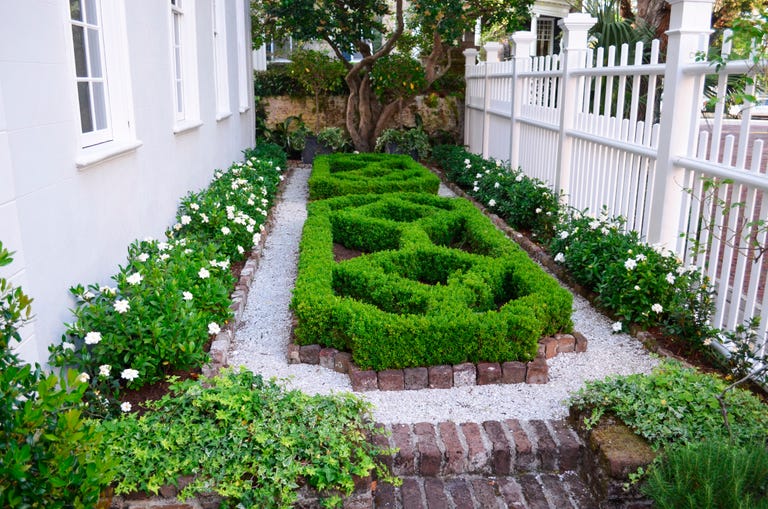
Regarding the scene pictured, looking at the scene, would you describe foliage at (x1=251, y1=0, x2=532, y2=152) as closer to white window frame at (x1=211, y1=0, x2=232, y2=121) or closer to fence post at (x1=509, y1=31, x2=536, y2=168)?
fence post at (x1=509, y1=31, x2=536, y2=168)

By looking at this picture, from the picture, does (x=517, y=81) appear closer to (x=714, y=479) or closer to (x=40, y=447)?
(x=714, y=479)

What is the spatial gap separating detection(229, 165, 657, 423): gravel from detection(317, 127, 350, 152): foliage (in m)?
8.09

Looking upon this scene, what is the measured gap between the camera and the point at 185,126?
5.91 m

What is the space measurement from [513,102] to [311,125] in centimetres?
653

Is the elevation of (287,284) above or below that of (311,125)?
below

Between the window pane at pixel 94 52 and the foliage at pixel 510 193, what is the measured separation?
13.8 feet

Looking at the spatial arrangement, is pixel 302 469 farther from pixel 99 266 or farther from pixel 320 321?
pixel 99 266

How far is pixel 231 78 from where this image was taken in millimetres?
9266

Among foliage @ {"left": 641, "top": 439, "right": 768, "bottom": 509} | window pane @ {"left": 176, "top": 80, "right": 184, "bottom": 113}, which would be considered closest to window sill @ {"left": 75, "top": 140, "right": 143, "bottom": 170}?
window pane @ {"left": 176, "top": 80, "right": 184, "bottom": 113}

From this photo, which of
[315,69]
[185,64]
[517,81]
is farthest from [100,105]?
[315,69]

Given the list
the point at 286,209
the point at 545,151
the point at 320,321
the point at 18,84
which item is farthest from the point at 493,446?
the point at 286,209

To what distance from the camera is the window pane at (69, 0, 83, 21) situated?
12.2ft

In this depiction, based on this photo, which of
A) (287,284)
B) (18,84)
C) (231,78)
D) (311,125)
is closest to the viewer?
(18,84)

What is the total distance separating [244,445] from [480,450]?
1.10 meters
